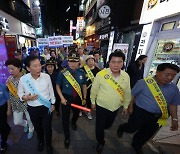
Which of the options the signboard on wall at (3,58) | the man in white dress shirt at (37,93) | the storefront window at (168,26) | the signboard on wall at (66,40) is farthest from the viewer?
the signboard on wall at (66,40)

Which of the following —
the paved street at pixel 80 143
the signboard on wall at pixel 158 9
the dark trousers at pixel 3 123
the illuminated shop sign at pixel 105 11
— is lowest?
the paved street at pixel 80 143

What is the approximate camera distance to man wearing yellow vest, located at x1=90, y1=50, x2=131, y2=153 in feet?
7.58

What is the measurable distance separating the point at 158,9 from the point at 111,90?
16.0 ft

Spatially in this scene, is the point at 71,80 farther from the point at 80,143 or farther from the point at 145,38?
the point at 145,38

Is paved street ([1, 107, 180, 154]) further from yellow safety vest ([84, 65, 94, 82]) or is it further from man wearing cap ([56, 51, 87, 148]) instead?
yellow safety vest ([84, 65, 94, 82])

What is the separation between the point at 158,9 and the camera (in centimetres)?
518

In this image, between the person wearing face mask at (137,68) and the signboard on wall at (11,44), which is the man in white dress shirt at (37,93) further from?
the signboard on wall at (11,44)

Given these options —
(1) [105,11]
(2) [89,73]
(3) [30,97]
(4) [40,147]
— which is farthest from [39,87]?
(1) [105,11]

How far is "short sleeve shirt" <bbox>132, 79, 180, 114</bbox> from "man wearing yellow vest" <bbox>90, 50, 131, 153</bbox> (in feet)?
0.69

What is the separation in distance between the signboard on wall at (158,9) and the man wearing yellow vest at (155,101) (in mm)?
3368

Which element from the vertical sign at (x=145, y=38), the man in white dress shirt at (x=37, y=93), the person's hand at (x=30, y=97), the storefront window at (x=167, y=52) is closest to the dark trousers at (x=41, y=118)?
the man in white dress shirt at (x=37, y=93)

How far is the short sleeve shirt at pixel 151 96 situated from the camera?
2.27m

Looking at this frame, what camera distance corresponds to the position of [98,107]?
8.41ft

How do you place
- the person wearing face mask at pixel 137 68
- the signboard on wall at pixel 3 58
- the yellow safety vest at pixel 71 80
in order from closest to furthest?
the yellow safety vest at pixel 71 80
the signboard on wall at pixel 3 58
the person wearing face mask at pixel 137 68
